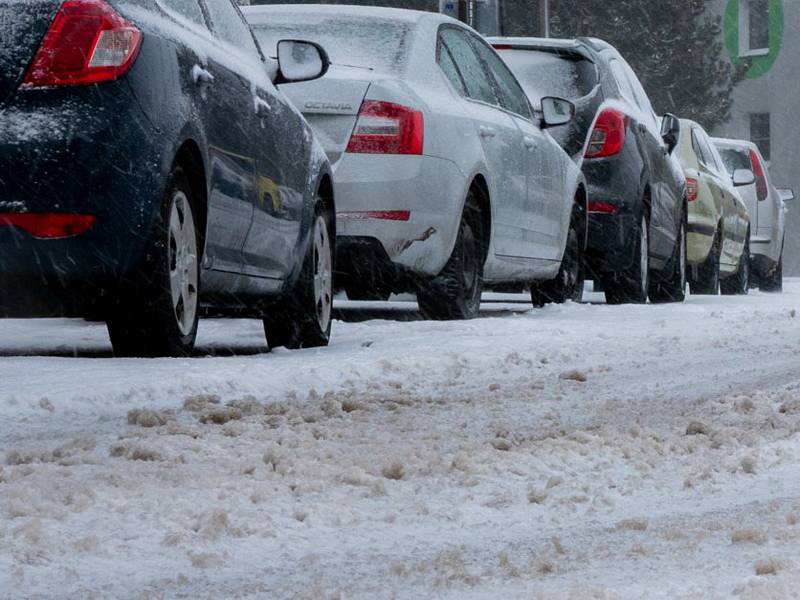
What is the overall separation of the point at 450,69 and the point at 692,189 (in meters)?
6.16

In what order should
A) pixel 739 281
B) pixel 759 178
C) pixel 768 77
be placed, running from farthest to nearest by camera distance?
pixel 768 77
pixel 759 178
pixel 739 281

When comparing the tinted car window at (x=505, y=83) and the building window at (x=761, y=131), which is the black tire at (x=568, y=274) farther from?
the building window at (x=761, y=131)

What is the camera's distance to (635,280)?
11750mm

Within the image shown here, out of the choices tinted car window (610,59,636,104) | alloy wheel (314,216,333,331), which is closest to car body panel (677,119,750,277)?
tinted car window (610,59,636,104)

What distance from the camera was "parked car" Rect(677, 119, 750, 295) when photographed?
14.5 metres

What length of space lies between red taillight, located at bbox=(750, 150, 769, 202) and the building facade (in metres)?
17.6

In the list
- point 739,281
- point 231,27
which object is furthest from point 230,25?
point 739,281

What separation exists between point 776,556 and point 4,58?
10.4 ft

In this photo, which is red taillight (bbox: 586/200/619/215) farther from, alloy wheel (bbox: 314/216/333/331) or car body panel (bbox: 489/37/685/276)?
alloy wheel (bbox: 314/216/333/331)

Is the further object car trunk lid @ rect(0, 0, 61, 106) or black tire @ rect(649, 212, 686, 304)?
black tire @ rect(649, 212, 686, 304)

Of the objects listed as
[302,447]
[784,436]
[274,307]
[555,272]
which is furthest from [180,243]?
[555,272]

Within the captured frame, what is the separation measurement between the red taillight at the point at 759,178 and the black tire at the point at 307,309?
13.9 meters

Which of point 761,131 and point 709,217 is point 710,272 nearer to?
point 709,217

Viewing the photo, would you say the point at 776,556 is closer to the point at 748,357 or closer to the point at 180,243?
the point at 180,243
